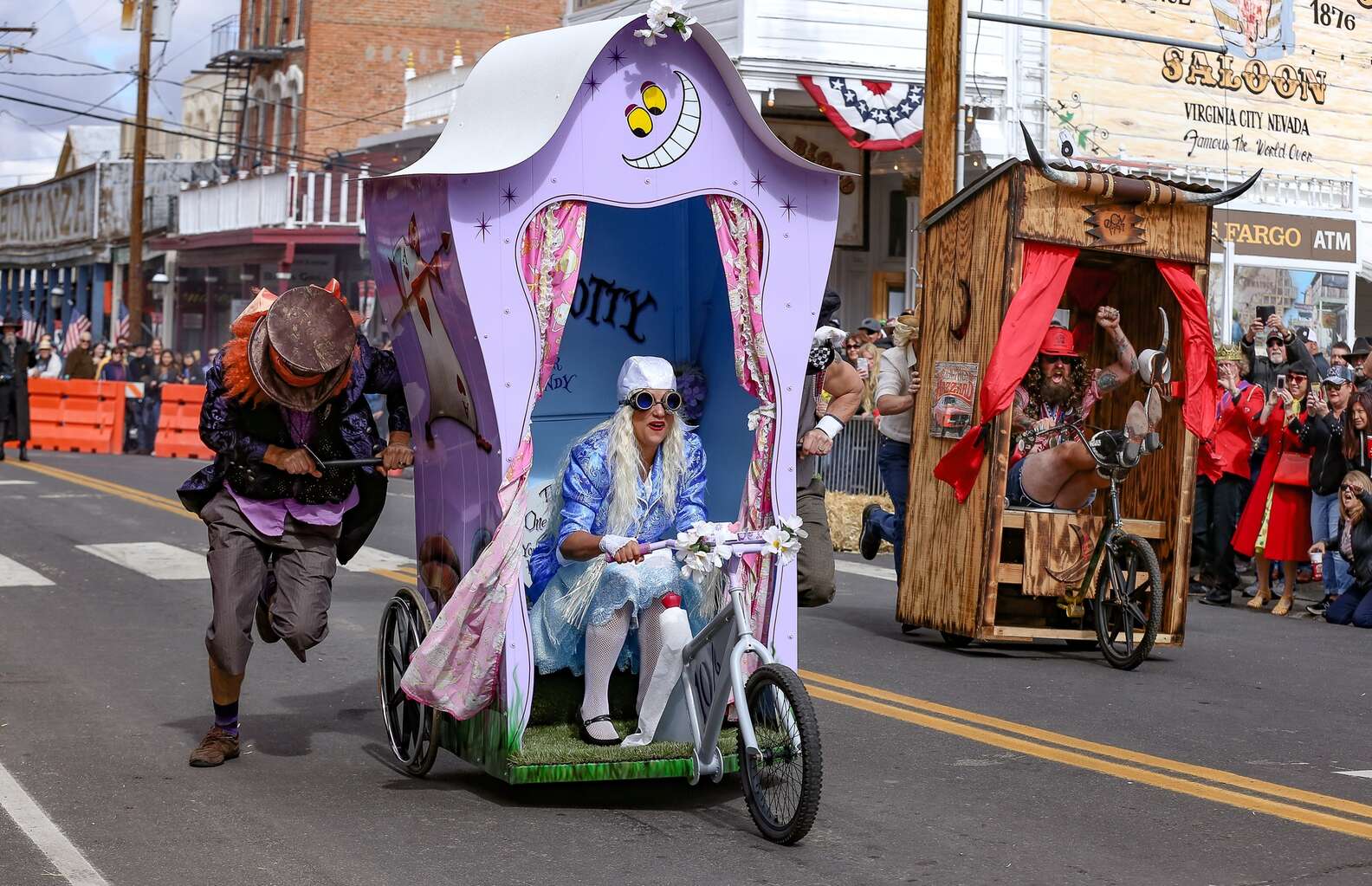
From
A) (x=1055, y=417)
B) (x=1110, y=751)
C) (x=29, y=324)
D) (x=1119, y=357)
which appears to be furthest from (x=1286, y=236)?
(x=29, y=324)

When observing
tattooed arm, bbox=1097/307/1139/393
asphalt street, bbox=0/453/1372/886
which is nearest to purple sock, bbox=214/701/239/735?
asphalt street, bbox=0/453/1372/886

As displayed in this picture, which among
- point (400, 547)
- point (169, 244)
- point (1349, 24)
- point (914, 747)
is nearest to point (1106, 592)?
point (914, 747)

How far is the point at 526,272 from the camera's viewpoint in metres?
6.68

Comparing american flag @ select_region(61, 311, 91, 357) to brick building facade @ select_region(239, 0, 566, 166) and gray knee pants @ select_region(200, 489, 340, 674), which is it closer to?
brick building facade @ select_region(239, 0, 566, 166)

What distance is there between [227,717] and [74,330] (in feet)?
149

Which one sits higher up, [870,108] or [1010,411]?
[870,108]

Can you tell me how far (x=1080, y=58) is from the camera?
78.1ft

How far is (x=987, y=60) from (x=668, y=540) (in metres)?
17.9

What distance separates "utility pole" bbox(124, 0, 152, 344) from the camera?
4109 centimetres

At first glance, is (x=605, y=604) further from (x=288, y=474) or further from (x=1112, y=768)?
(x=1112, y=768)

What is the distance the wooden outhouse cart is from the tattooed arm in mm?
272

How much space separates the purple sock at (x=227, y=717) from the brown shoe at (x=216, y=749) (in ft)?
Result: 0.06

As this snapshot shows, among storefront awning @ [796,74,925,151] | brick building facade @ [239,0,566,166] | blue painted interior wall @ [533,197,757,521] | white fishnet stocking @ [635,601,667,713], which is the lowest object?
white fishnet stocking @ [635,601,667,713]

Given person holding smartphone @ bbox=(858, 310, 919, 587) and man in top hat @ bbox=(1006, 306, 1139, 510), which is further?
person holding smartphone @ bbox=(858, 310, 919, 587)
